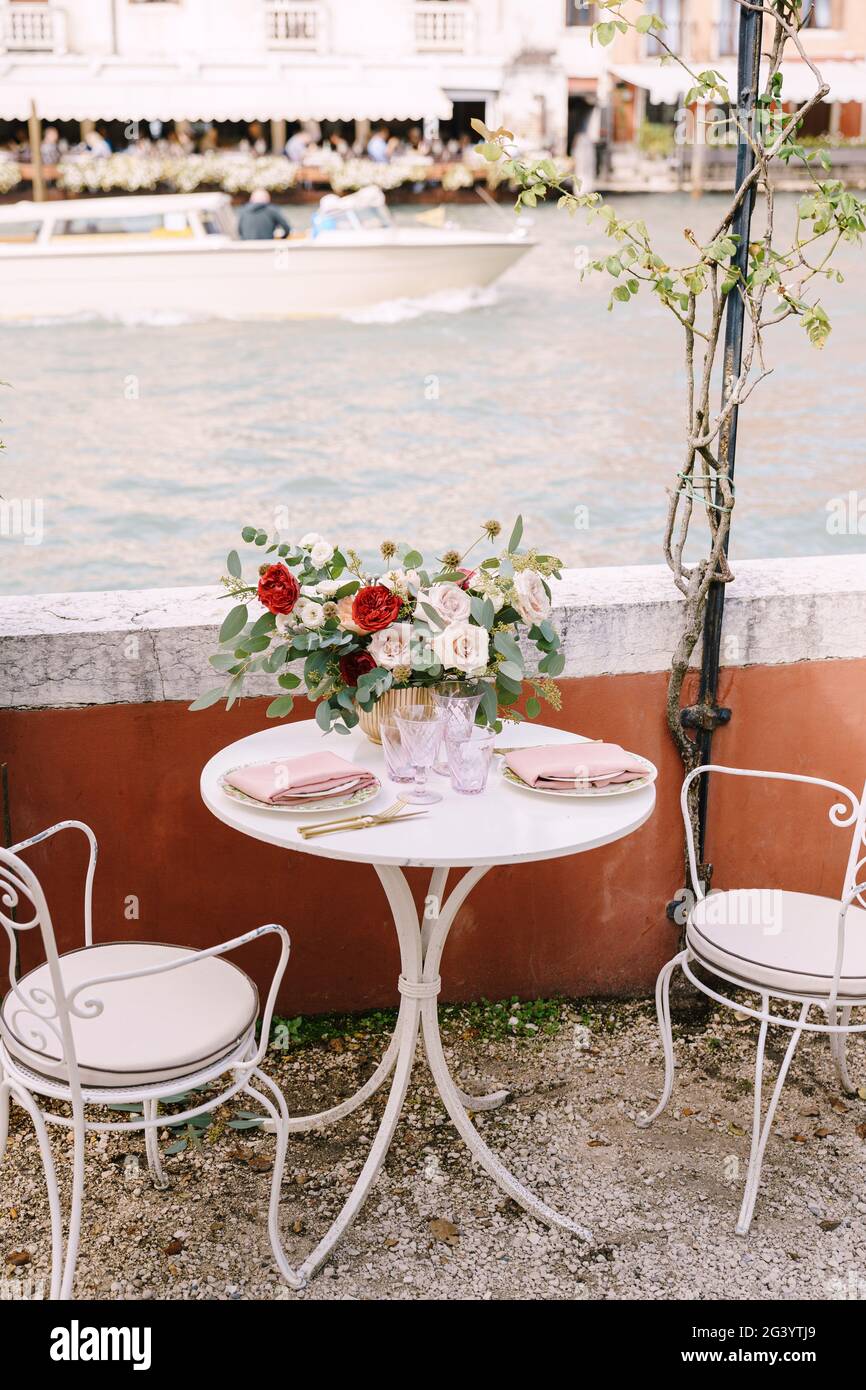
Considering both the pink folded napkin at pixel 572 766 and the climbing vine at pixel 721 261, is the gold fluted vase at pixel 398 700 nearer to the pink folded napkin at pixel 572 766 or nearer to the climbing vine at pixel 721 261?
the pink folded napkin at pixel 572 766

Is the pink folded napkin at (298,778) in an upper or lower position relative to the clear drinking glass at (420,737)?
lower

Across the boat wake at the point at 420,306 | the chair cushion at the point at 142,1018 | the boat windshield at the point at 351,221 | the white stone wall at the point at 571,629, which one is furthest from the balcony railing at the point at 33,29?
the chair cushion at the point at 142,1018

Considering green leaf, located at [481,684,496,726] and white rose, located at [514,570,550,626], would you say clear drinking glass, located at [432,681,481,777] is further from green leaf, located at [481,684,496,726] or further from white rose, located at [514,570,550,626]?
white rose, located at [514,570,550,626]

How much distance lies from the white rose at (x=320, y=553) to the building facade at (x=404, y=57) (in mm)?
34471

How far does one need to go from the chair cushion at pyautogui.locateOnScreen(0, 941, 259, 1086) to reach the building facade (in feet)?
114

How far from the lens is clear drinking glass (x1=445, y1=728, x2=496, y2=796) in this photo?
2117 millimetres

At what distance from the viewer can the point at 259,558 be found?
13672 mm

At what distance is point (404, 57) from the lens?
126 ft

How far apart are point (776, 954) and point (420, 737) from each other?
0.67m

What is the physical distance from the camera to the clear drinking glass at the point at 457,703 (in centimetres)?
211

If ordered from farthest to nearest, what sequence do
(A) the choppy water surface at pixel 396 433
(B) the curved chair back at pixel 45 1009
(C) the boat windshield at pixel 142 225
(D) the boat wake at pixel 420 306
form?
1. (D) the boat wake at pixel 420 306
2. (C) the boat windshield at pixel 142 225
3. (A) the choppy water surface at pixel 396 433
4. (B) the curved chair back at pixel 45 1009

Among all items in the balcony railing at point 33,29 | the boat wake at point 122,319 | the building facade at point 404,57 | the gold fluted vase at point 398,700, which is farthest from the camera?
the building facade at point 404,57

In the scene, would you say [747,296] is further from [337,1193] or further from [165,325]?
[165,325]
